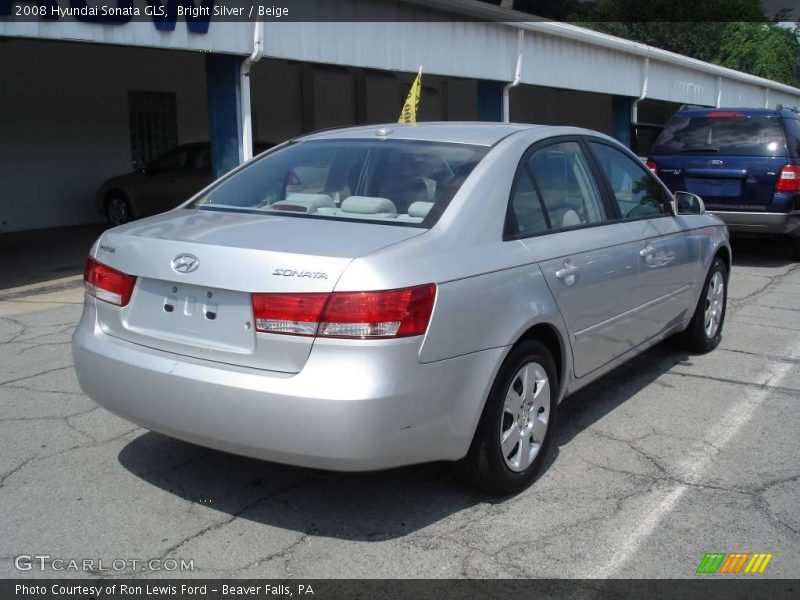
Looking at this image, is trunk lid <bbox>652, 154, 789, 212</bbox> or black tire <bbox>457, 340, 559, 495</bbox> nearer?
black tire <bbox>457, 340, 559, 495</bbox>

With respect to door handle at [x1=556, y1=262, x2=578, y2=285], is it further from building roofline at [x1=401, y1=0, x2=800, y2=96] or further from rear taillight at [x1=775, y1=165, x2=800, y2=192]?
building roofline at [x1=401, y1=0, x2=800, y2=96]

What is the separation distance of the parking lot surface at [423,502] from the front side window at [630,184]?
1183mm

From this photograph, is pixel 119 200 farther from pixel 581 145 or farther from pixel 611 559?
pixel 611 559

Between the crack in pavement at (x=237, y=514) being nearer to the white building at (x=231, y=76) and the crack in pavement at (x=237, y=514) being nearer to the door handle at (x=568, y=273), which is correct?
the door handle at (x=568, y=273)

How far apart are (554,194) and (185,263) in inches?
75.5

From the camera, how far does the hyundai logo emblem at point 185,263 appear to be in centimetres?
340

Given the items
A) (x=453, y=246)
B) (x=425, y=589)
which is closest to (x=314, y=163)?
(x=453, y=246)

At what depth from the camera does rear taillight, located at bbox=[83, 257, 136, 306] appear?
3643 millimetres

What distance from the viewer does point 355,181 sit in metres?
4.18

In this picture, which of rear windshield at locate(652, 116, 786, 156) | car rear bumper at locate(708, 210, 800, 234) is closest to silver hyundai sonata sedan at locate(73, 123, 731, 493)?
car rear bumper at locate(708, 210, 800, 234)

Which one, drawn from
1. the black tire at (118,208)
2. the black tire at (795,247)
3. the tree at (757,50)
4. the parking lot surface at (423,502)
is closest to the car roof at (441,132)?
the parking lot surface at (423,502)

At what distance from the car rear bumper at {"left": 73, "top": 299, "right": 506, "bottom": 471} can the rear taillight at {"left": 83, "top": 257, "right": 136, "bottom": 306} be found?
0.23 meters

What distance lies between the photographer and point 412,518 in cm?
368

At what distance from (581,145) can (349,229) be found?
1.77m
